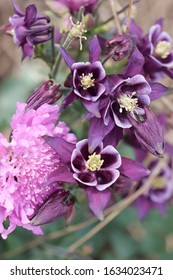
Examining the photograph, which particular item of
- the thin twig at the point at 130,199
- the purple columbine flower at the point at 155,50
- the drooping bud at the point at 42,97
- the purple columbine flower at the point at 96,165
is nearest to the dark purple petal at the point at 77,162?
the purple columbine flower at the point at 96,165

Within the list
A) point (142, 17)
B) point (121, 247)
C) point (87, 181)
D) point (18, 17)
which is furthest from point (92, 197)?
point (142, 17)

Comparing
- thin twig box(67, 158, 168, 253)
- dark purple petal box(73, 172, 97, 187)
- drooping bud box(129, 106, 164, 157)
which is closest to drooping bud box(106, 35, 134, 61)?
drooping bud box(129, 106, 164, 157)

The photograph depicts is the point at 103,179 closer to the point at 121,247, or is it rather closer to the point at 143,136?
the point at 143,136

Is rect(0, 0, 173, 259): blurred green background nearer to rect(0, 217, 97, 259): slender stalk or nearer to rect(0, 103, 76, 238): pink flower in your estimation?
rect(0, 217, 97, 259): slender stalk

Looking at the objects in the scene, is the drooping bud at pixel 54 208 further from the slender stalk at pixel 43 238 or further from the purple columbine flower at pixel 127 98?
the slender stalk at pixel 43 238
